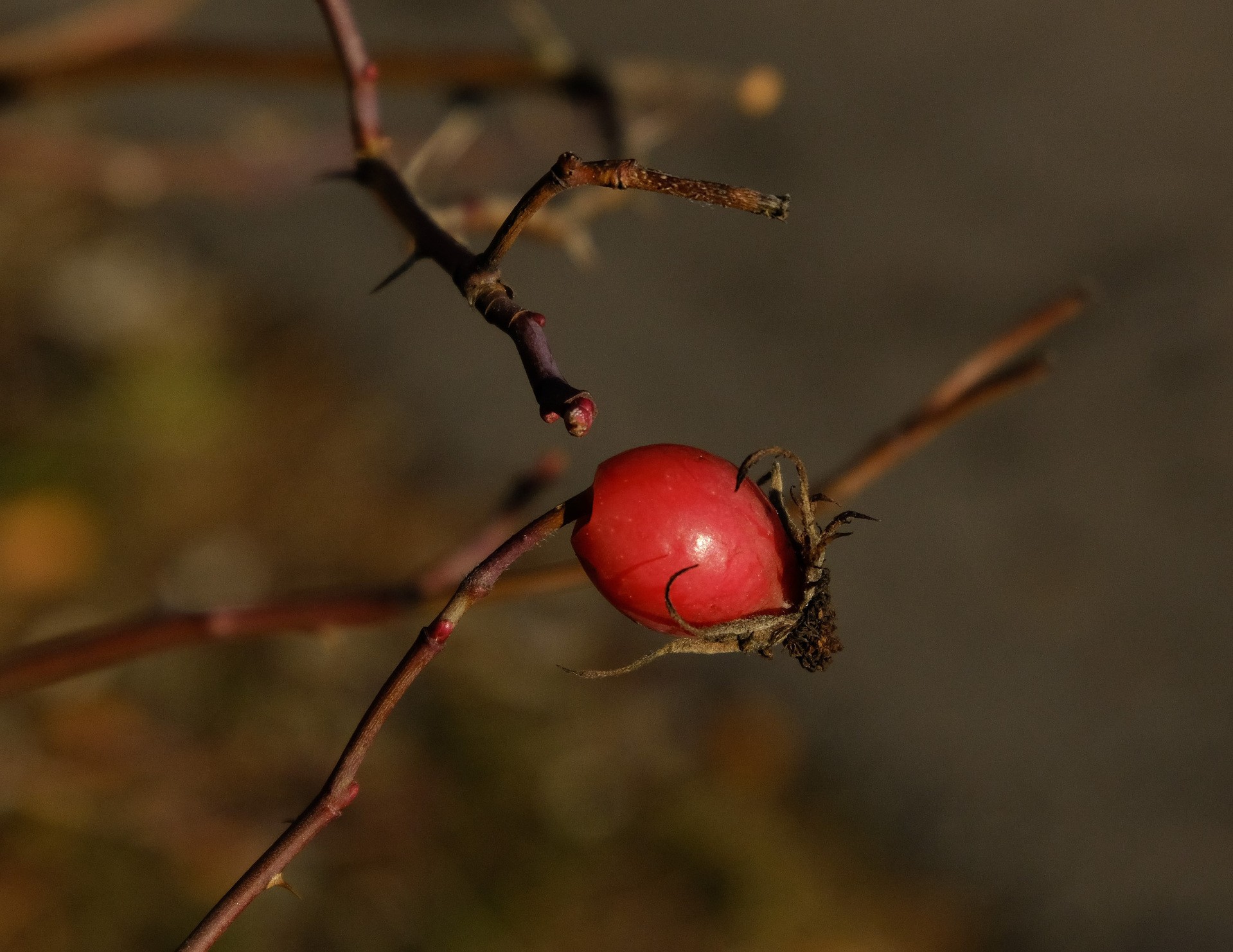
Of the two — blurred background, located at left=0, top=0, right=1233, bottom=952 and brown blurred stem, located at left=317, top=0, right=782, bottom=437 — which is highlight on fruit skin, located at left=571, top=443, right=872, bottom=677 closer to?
brown blurred stem, located at left=317, top=0, right=782, bottom=437

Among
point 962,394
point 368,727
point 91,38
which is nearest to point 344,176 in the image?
point 368,727

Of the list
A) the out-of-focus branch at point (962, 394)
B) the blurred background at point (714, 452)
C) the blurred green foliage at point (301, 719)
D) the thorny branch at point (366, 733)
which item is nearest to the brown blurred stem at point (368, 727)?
the thorny branch at point (366, 733)

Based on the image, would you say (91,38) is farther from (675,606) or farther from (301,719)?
(301,719)

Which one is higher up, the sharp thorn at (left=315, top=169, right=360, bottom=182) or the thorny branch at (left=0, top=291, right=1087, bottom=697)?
the sharp thorn at (left=315, top=169, right=360, bottom=182)

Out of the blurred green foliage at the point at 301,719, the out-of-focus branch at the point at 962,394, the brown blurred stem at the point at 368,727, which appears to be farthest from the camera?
the blurred green foliage at the point at 301,719

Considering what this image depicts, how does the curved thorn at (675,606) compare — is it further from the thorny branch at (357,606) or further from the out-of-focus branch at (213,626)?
the out-of-focus branch at (213,626)

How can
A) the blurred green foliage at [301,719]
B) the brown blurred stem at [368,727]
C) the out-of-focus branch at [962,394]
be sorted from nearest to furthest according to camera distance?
1. the brown blurred stem at [368,727]
2. the out-of-focus branch at [962,394]
3. the blurred green foliage at [301,719]

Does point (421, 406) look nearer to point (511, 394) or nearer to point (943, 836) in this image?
point (511, 394)

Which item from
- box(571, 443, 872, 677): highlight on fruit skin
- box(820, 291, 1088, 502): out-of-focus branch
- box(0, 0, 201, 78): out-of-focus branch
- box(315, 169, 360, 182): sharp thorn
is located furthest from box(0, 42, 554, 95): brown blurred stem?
box(571, 443, 872, 677): highlight on fruit skin
